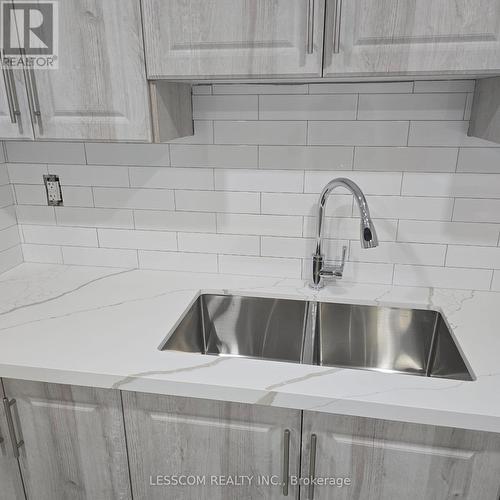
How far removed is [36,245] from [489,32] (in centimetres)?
162

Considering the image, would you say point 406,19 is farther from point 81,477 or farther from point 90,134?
point 81,477

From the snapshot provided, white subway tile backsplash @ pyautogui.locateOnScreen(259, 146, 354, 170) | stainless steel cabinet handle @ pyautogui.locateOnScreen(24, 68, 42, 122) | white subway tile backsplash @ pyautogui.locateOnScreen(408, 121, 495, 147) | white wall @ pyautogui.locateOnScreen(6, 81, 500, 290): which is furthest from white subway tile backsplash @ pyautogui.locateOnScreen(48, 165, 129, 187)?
white subway tile backsplash @ pyautogui.locateOnScreen(408, 121, 495, 147)

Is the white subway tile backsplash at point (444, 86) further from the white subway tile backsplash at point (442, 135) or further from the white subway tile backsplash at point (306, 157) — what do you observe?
the white subway tile backsplash at point (306, 157)

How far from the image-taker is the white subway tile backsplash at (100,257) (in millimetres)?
1588

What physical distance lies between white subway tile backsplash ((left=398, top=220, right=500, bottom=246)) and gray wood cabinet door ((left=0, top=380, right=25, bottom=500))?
1.31m

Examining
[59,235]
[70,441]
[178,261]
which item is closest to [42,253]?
[59,235]

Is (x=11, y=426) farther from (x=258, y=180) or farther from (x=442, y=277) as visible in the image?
(x=442, y=277)

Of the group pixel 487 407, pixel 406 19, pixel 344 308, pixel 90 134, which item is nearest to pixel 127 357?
pixel 90 134

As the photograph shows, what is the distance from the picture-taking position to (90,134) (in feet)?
3.61

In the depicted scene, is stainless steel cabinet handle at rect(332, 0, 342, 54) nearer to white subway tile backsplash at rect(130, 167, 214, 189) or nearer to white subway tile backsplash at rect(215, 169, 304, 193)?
white subway tile backsplash at rect(215, 169, 304, 193)

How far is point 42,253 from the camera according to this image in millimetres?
1646

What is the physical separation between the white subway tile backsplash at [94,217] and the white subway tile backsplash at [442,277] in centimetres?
99

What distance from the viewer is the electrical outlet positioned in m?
1.53

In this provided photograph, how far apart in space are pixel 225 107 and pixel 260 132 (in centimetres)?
14
